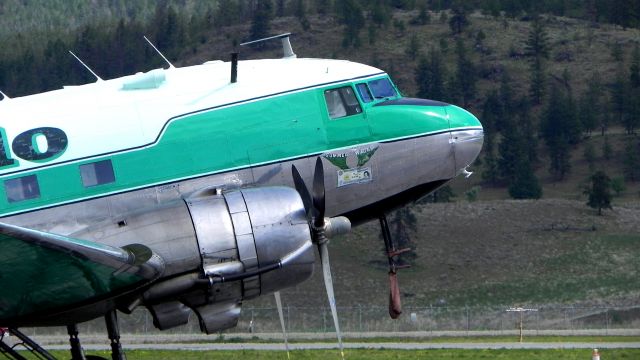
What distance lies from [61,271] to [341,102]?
631cm

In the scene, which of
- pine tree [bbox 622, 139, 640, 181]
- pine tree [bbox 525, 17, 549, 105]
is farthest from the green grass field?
pine tree [bbox 525, 17, 549, 105]

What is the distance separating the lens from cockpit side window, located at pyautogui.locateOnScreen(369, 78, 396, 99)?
858 inches

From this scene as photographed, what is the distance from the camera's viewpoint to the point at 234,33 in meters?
144

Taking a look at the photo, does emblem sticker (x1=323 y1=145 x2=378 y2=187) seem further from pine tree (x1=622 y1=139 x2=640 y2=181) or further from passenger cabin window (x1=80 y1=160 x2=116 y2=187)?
pine tree (x1=622 y1=139 x2=640 y2=181)

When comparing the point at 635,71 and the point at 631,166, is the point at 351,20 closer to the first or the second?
the point at 635,71

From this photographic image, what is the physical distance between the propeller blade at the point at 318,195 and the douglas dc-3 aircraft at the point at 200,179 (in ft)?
0.07

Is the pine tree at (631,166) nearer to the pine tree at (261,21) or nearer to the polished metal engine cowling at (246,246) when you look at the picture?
the pine tree at (261,21)

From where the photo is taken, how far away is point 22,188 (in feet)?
62.9

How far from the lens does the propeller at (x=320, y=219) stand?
18984 millimetres

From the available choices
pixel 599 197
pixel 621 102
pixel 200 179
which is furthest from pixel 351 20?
pixel 200 179

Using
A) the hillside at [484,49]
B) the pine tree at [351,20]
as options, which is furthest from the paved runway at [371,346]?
the pine tree at [351,20]

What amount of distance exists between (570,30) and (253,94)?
13105cm

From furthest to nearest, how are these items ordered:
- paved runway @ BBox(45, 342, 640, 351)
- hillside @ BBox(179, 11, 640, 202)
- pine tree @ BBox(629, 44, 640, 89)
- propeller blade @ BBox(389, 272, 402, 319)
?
1. hillside @ BBox(179, 11, 640, 202)
2. pine tree @ BBox(629, 44, 640, 89)
3. paved runway @ BBox(45, 342, 640, 351)
4. propeller blade @ BBox(389, 272, 402, 319)

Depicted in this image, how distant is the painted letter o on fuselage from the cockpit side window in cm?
579
